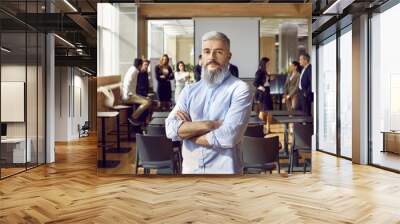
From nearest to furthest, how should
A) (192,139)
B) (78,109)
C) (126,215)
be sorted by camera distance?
(126,215)
(192,139)
(78,109)

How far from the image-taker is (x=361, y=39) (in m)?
8.63

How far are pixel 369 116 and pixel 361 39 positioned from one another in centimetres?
158

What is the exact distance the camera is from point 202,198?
17.5 ft

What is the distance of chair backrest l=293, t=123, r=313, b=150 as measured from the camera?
274 inches

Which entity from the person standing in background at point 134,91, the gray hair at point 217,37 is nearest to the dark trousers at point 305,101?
the gray hair at point 217,37

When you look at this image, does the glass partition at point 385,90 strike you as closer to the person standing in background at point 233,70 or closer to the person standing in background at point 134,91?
the person standing in background at point 233,70

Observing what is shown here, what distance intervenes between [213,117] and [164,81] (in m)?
1.06

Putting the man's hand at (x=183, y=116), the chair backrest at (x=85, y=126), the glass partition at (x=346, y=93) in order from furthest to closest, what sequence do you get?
1. the chair backrest at (x=85, y=126)
2. the glass partition at (x=346, y=93)
3. the man's hand at (x=183, y=116)

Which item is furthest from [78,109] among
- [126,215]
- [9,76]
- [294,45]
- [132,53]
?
[126,215]

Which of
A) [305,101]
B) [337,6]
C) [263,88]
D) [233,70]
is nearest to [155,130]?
[233,70]

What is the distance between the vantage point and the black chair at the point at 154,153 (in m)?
6.56

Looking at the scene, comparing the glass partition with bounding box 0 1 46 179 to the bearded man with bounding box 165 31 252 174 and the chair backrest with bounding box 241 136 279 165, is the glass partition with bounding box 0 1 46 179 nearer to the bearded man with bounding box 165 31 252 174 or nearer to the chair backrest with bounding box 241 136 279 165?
the bearded man with bounding box 165 31 252 174

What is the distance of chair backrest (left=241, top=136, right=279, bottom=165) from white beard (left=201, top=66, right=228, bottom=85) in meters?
0.96

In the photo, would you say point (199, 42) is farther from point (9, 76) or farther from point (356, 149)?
point (356, 149)
